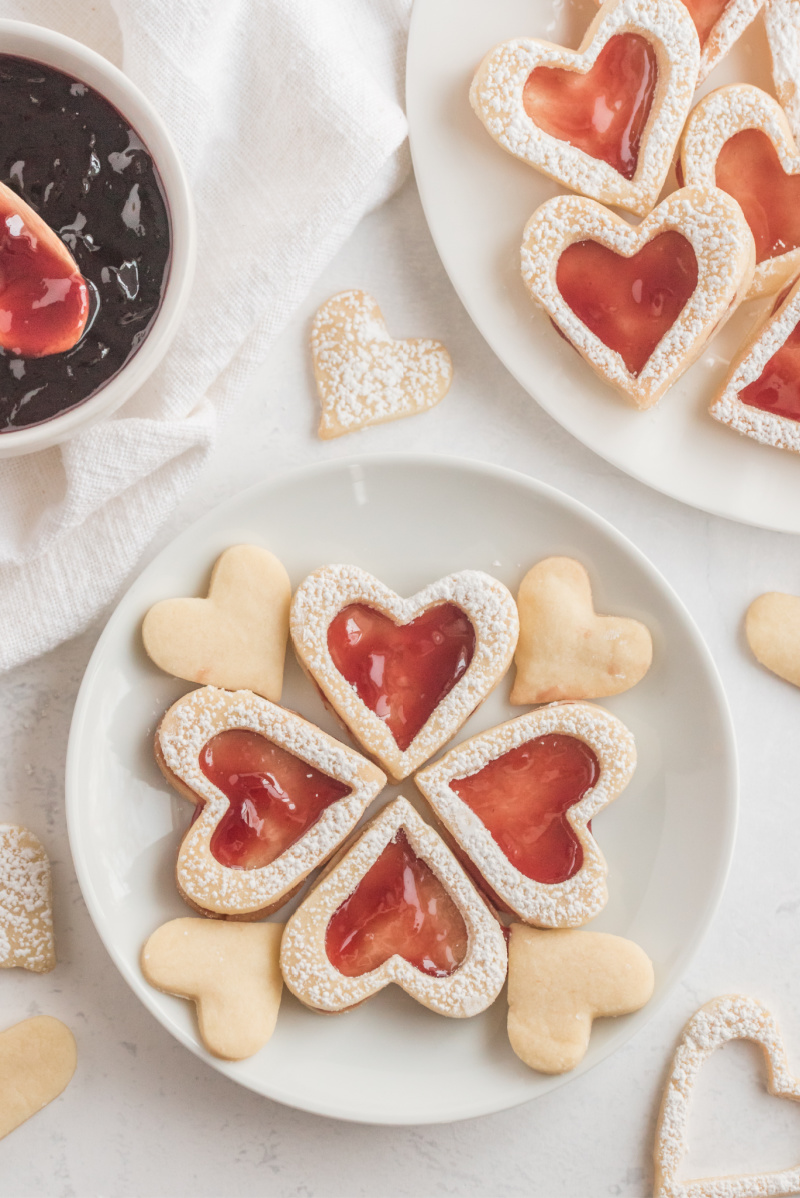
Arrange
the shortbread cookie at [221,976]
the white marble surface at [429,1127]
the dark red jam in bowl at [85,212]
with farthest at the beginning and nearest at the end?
the white marble surface at [429,1127] < the shortbread cookie at [221,976] < the dark red jam in bowl at [85,212]

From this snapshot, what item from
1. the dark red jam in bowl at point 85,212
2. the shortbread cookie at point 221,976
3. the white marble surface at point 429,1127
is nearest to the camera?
the dark red jam in bowl at point 85,212

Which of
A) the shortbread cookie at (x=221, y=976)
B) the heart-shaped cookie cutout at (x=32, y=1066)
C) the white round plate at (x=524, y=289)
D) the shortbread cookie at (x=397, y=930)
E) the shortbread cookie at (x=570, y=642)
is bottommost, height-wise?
the heart-shaped cookie cutout at (x=32, y=1066)

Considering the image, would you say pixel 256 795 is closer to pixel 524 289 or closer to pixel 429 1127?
pixel 429 1127

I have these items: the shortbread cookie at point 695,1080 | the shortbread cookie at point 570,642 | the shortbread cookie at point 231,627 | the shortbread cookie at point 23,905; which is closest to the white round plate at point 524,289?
the shortbread cookie at point 570,642

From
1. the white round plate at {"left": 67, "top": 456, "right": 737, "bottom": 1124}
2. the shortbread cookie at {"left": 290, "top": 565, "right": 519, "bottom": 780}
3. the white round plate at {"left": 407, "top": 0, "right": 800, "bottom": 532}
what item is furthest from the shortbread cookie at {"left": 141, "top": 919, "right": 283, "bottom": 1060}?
the white round plate at {"left": 407, "top": 0, "right": 800, "bottom": 532}

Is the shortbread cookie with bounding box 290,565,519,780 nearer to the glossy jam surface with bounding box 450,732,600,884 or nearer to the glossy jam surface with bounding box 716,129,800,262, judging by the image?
the glossy jam surface with bounding box 450,732,600,884

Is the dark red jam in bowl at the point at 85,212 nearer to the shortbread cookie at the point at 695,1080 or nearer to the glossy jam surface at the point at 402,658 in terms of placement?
the glossy jam surface at the point at 402,658
